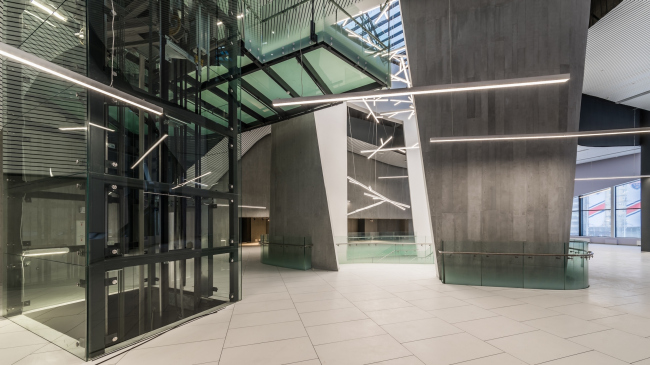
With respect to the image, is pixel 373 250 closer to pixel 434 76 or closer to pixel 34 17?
pixel 434 76

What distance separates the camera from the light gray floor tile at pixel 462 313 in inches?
207

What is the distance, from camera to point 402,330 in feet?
15.4

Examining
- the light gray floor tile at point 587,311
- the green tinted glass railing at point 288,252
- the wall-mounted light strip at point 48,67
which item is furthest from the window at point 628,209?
the wall-mounted light strip at point 48,67

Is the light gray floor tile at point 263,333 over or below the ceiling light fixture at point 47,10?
below

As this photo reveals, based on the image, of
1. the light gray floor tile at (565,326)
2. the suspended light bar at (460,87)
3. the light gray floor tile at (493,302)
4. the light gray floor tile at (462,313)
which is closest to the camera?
the light gray floor tile at (565,326)

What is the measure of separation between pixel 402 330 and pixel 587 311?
11.7ft

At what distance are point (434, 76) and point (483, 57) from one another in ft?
3.89

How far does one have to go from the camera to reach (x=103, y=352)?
12.8 ft

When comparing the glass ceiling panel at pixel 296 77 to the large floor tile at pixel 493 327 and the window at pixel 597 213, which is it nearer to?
the large floor tile at pixel 493 327

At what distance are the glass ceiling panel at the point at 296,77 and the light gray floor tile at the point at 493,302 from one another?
581 cm

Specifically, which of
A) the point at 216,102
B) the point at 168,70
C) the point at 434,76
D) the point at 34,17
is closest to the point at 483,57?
the point at 434,76

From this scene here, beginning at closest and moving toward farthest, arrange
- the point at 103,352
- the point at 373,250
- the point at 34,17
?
the point at 103,352
the point at 34,17
the point at 373,250

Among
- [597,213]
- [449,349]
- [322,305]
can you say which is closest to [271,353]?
[449,349]

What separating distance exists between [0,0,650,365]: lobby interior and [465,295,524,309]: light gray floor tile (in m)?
0.08
